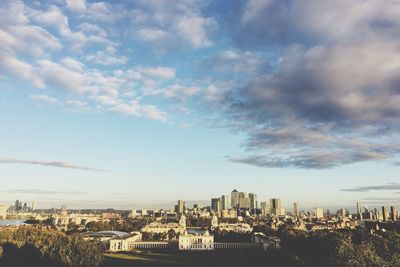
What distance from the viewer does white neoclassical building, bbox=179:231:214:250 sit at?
400ft

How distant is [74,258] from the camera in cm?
6681

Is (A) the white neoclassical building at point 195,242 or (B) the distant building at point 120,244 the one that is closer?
(B) the distant building at point 120,244

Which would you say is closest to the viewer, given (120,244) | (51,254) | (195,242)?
(51,254)

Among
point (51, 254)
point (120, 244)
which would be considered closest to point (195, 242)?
point (120, 244)

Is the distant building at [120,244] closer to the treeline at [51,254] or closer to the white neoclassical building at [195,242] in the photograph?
the white neoclassical building at [195,242]

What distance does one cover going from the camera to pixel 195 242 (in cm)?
12400

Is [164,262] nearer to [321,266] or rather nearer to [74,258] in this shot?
[74,258]

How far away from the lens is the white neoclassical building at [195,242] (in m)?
122

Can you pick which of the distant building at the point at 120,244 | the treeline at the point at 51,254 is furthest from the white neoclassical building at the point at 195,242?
the treeline at the point at 51,254

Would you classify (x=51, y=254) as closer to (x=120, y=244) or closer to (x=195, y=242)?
(x=120, y=244)

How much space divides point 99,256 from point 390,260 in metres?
48.9

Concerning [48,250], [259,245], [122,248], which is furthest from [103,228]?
[48,250]

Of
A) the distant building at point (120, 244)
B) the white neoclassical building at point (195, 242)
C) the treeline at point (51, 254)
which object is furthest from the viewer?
the white neoclassical building at point (195, 242)

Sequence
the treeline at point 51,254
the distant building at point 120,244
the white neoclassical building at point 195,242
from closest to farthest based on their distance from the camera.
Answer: the treeline at point 51,254
the distant building at point 120,244
the white neoclassical building at point 195,242
